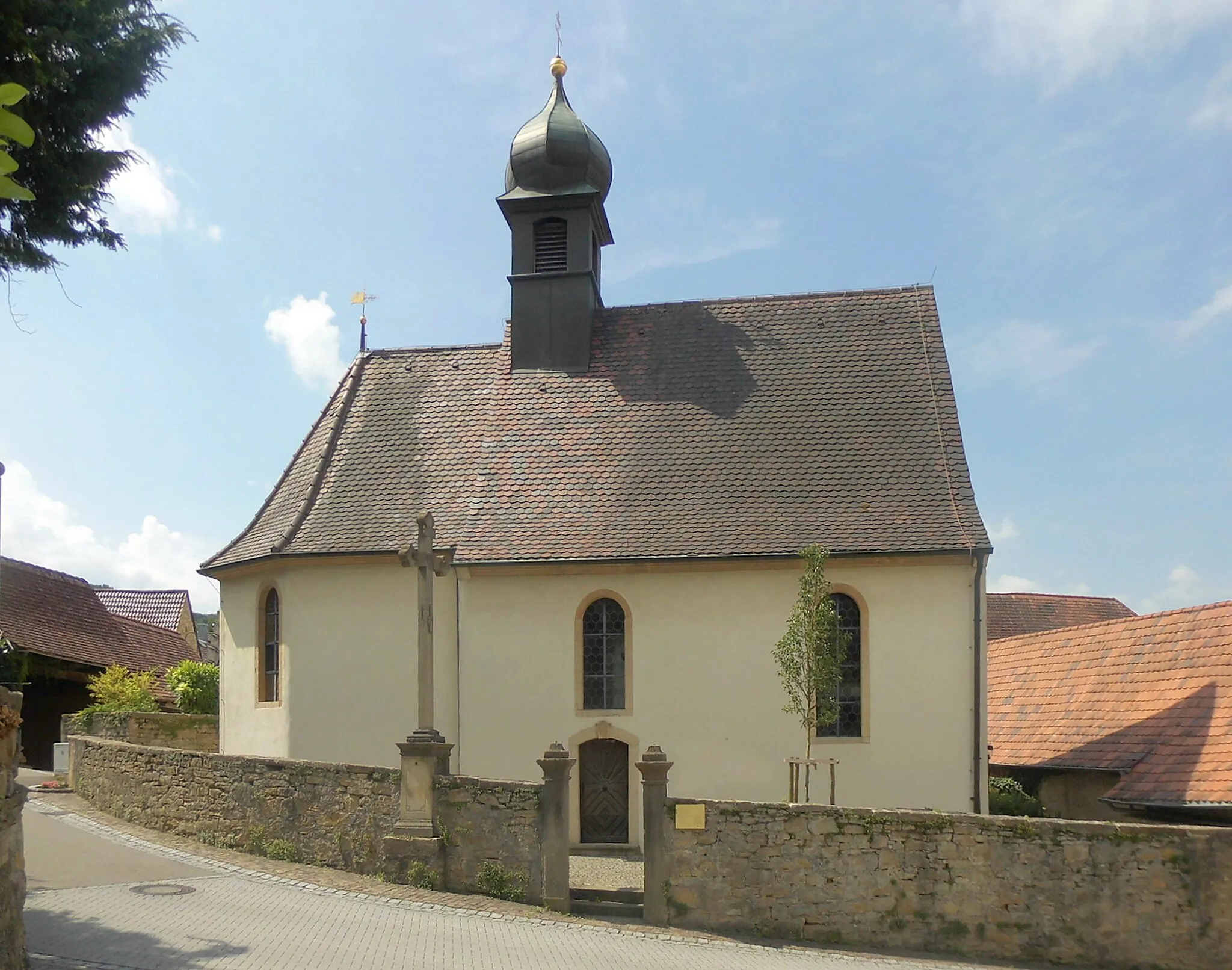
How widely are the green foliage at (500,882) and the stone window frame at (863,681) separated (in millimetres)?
5637

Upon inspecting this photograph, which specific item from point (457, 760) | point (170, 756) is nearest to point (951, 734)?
point (457, 760)

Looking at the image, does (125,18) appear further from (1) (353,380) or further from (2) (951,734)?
(2) (951,734)

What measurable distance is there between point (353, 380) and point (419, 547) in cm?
739

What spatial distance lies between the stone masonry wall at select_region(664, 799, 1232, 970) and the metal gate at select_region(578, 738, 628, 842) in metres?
4.71

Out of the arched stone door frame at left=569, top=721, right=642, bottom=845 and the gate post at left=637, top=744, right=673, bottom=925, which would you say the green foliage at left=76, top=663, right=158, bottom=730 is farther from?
the gate post at left=637, top=744, right=673, bottom=925

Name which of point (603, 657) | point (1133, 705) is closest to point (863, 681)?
point (603, 657)

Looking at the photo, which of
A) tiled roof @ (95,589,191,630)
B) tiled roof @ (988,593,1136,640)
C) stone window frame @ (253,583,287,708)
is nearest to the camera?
stone window frame @ (253,583,287,708)

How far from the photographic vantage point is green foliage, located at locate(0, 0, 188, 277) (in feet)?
31.8

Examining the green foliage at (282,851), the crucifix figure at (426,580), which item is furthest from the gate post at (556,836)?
the green foliage at (282,851)

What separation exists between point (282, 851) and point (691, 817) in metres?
4.96

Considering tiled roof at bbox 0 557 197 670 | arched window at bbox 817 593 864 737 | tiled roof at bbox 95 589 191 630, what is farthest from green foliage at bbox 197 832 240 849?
tiled roof at bbox 95 589 191 630

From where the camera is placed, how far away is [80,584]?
31891 mm

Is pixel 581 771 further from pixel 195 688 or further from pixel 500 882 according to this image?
pixel 195 688

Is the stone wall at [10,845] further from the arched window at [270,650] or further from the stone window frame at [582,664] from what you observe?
the arched window at [270,650]
